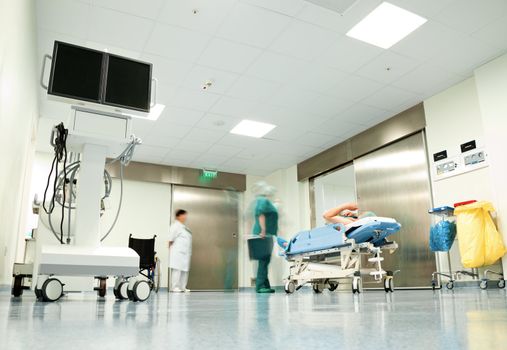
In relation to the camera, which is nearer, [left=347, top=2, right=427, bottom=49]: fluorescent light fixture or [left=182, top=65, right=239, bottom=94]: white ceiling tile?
[left=347, top=2, right=427, bottom=49]: fluorescent light fixture

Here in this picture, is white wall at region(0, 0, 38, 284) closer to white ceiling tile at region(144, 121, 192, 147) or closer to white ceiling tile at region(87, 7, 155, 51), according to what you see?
white ceiling tile at region(87, 7, 155, 51)

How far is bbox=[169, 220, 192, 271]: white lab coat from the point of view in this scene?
704 cm

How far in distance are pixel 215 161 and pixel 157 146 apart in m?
1.50

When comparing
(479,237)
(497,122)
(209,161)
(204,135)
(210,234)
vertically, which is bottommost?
(479,237)

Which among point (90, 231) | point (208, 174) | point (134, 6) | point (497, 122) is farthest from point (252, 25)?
point (208, 174)

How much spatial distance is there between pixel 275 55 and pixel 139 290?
3449 millimetres

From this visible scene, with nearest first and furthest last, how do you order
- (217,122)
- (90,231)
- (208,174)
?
(90,231), (217,122), (208,174)

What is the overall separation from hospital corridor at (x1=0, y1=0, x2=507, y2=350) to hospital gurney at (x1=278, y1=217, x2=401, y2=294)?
27 mm

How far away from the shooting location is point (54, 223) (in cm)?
322

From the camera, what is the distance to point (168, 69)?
510cm

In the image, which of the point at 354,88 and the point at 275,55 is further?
the point at 354,88

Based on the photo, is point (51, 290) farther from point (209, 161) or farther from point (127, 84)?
point (209, 161)

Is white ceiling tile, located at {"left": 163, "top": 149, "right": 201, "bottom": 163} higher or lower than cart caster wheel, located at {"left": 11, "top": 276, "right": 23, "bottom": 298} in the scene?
higher

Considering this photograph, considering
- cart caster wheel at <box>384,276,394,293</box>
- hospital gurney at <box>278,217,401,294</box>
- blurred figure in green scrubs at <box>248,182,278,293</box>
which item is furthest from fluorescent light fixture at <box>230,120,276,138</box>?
blurred figure in green scrubs at <box>248,182,278,293</box>
